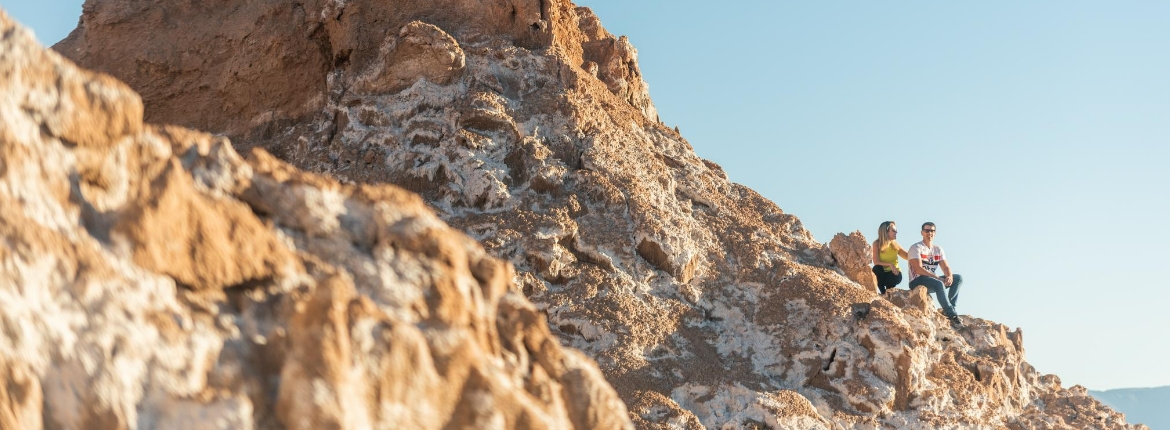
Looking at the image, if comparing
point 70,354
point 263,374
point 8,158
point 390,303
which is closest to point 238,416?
point 263,374

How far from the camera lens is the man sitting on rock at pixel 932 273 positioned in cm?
1110

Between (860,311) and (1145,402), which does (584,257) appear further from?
(1145,402)

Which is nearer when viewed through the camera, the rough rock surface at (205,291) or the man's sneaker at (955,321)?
the rough rock surface at (205,291)

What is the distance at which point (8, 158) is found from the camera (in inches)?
122

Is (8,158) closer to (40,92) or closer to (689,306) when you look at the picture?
(40,92)

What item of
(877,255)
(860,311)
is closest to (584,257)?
(860,311)

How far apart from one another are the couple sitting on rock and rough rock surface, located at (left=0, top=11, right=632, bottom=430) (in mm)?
7648

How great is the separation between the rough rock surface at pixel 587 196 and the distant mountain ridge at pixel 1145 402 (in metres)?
136

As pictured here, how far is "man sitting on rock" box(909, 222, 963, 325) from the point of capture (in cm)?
1110

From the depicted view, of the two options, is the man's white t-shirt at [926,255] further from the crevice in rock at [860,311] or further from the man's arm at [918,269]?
the crevice in rock at [860,311]

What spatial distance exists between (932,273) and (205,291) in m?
9.27

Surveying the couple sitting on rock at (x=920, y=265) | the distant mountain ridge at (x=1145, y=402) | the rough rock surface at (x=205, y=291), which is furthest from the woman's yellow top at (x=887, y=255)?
the distant mountain ridge at (x=1145, y=402)

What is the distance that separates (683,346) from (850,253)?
2767 millimetres

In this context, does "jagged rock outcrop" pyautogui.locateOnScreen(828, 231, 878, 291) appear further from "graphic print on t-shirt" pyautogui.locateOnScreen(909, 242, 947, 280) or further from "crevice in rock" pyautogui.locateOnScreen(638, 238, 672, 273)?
"crevice in rock" pyautogui.locateOnScreen(638, 238, 672, 273)
